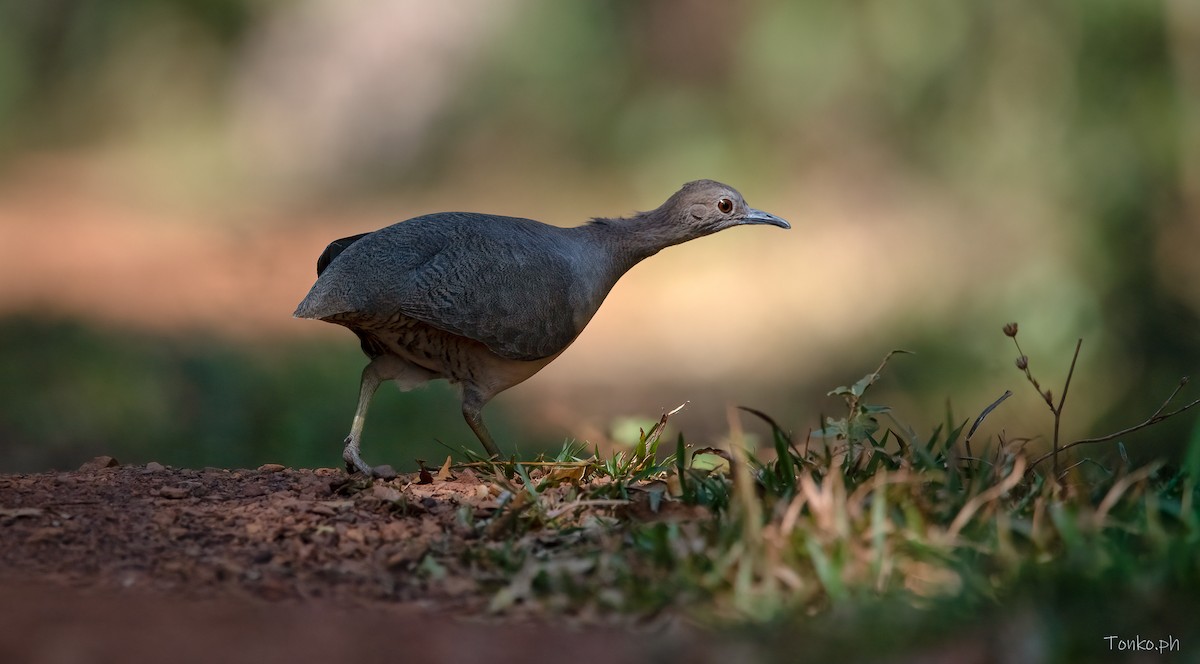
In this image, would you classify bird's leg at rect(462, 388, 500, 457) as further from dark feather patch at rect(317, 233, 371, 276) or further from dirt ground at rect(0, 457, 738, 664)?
dark feather patch at rect(317, 233, 371, 276)

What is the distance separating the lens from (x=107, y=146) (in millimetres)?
16969

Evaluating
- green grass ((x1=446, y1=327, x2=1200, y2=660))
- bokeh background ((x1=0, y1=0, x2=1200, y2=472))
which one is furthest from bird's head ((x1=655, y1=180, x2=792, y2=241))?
green grass ((x1=446, y1=327, x2=1200, y2=660))

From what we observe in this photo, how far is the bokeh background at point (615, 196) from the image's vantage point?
29.1 ft

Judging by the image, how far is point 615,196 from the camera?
567 inches

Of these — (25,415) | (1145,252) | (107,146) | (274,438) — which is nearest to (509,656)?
(274,438)

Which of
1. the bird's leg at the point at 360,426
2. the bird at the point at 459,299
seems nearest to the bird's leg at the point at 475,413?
the bird at the point at 459,299

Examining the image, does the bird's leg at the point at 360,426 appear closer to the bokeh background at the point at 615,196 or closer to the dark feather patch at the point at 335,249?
the dark feather patch at the point at 335,249

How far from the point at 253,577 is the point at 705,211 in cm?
348

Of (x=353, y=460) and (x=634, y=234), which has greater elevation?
(x=634, y=234)

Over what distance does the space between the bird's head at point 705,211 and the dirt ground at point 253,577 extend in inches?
79.9

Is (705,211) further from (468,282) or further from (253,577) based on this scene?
(253,577)

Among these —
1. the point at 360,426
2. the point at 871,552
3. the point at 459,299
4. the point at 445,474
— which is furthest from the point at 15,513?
the point at 871,552

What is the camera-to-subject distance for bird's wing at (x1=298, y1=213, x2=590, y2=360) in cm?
531

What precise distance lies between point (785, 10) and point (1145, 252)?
15.1ft
